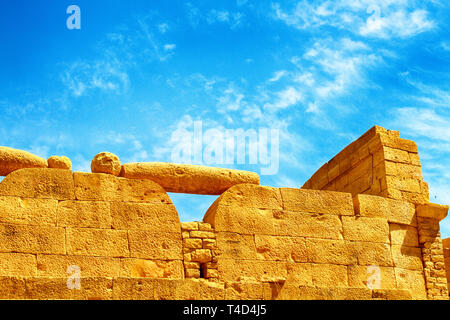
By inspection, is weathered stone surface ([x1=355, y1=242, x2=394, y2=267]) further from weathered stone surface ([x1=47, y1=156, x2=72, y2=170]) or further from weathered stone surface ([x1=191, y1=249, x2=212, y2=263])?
weathered stone surface ([x1=47, y1=156, x2=72, y2=170])

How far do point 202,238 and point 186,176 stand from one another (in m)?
0.94

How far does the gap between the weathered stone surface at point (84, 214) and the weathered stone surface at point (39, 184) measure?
13 cm

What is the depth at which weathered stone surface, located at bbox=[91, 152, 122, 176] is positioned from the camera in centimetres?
845

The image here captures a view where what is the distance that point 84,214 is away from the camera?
26.2 feet

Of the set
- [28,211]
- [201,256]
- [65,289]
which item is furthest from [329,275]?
[28,211]

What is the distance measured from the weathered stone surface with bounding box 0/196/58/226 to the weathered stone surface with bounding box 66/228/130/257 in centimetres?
32

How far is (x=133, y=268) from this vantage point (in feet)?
26.0

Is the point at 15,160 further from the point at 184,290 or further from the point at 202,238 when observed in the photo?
the point at 184,290

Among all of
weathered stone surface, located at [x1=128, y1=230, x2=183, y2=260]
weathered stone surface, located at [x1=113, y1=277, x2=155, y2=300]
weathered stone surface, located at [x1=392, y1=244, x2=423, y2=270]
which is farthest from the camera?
weathered stone surface, located at [x1=392, y1=244, x2=423, y2=270]

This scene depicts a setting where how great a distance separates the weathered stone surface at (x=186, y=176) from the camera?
866 cm

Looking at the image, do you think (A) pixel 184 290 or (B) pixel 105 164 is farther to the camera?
(B) pixel 105 164

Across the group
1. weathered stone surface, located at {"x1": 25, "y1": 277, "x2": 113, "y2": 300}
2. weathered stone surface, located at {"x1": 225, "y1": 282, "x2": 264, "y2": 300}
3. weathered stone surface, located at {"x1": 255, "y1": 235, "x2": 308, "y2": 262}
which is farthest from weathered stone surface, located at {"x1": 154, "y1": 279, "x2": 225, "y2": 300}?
weathered stone surface, located at {"x1": 255, "y1": 235, "x2": 308, "y2": 262}
